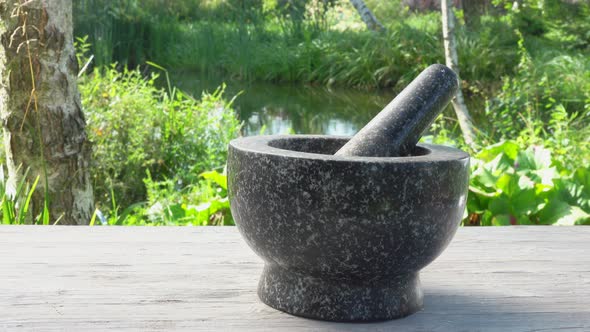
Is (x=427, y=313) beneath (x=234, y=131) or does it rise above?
above

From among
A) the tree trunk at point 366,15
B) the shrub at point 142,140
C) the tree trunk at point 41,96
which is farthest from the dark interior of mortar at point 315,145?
the tree trunk at point 366,15

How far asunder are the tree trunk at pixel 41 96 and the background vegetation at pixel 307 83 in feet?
0.66

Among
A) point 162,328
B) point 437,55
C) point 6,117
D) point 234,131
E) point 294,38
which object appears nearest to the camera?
point 162,328

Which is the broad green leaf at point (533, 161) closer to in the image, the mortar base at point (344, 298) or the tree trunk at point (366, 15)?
the mortar base at point (344, 298)

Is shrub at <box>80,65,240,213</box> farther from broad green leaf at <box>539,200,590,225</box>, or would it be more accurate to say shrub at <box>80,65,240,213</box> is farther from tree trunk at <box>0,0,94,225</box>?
broad green leaf at <box>539,200,590,225</box>

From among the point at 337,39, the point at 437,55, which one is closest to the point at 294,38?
the point at 337,39

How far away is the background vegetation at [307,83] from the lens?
2314 mm

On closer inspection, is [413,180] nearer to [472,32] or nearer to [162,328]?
[162,328]

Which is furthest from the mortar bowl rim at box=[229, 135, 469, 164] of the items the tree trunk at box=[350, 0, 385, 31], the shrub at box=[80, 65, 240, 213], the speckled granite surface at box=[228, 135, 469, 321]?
the tree trunk at box=[350, 0, 385, 31]

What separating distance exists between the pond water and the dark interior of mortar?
11.5ft

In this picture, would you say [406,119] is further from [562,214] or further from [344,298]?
[562,214]

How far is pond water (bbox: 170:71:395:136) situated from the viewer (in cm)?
550

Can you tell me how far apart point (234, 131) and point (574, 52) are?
5059 mm

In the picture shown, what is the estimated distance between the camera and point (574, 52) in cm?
762
